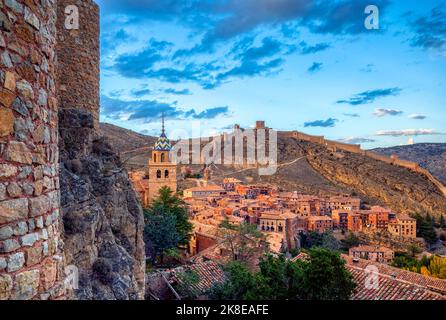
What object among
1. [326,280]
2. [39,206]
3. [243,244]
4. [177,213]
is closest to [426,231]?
[177,213]

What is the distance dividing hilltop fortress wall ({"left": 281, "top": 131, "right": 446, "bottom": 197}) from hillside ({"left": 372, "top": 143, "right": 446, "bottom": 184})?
2300mm

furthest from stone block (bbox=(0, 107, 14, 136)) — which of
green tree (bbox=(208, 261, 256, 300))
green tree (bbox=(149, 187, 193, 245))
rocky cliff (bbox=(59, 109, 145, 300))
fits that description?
green tree (bbox=(149, 187, 193, 245))

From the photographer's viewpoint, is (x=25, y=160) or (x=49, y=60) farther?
→ (x=49, y=60)

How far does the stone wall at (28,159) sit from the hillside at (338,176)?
45263mm

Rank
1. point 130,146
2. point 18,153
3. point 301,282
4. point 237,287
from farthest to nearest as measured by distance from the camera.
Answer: point 130,146 → point 237,287 → point 301,282 → point 18,153

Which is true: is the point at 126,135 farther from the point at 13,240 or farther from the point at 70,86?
the point at 13,240

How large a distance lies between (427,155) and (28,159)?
285 feet

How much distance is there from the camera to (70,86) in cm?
639

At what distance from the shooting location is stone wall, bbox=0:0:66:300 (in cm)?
183

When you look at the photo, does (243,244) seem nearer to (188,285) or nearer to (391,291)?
(188,285)

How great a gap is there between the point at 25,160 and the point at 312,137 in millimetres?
81378

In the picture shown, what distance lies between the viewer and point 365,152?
76.1m

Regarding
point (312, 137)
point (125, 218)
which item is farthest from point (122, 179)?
point (312, 137)

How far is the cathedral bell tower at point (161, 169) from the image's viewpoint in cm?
3225
